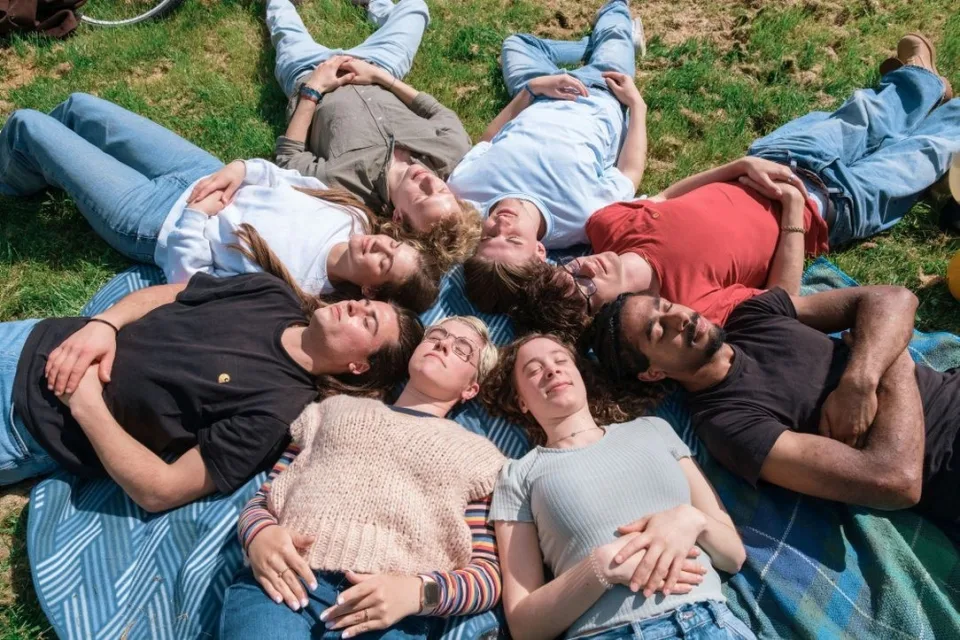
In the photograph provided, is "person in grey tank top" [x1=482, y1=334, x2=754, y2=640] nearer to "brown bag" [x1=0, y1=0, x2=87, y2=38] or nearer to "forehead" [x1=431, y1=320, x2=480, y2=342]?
"forehead" [x1=431, y1=320, x2=480, y2=342]

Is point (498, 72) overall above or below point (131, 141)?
above

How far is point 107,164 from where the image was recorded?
4512mm

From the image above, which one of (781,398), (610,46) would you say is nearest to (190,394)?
(781,398)

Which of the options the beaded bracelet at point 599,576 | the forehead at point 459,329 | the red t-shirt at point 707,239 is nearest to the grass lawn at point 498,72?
the red t-shirt at point 707,239

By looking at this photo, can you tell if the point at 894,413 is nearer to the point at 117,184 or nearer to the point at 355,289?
the point at 355,289

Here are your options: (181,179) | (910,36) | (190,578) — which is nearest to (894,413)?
(190,578)

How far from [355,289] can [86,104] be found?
245cm

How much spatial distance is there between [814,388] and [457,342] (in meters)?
1.86

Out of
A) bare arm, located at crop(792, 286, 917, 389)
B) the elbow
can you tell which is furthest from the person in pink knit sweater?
bare arm, located at crop(792, 286, 917, 389)

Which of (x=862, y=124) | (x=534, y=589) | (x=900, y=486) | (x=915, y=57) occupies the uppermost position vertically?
(x=915, y=57)

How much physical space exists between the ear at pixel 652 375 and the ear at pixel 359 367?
4.92 ft

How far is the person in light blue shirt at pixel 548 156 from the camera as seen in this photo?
4.40 meters

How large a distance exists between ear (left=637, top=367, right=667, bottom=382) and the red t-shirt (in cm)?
52

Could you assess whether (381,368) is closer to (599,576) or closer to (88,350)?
(88,350)
